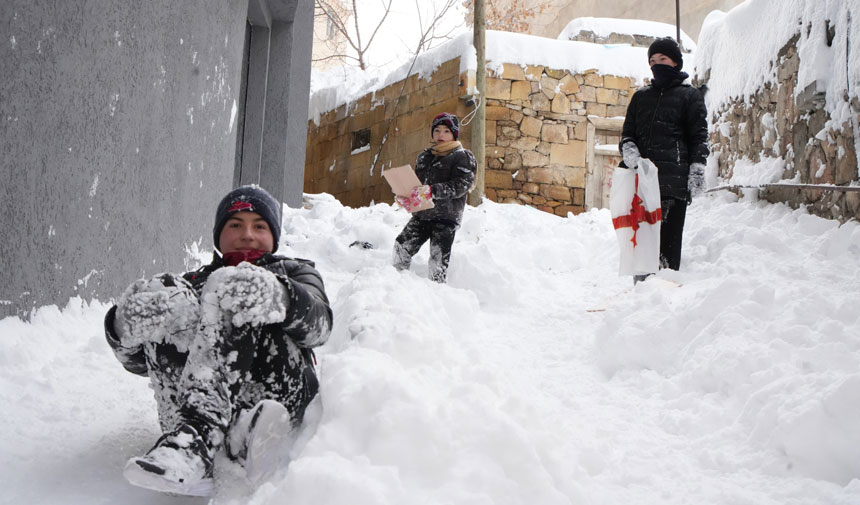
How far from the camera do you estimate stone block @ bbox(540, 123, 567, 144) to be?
1104 cm

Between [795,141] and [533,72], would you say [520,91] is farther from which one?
[795,141]

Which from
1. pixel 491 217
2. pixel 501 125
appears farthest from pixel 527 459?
pixel 501 125

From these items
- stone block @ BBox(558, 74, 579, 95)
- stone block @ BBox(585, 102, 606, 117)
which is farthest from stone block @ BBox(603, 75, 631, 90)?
stone block @ BBox(558, 74, 579, 95)

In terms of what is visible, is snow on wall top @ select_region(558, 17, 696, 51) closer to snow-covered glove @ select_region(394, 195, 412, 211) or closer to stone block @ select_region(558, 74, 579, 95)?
stone block @ select_region(558, 74, 579, 95)

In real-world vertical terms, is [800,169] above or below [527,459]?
above

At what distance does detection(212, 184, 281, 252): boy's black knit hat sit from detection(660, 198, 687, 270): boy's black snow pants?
3205 millimetres

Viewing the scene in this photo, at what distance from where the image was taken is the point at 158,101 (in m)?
3.53

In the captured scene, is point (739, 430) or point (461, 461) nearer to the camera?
point (461, 461)

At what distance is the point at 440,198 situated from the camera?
4.91 metres

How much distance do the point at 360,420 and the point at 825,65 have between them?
4867 mm

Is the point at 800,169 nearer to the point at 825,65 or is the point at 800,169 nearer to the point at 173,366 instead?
the point at 825,65

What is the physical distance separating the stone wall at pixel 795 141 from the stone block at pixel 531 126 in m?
4.43

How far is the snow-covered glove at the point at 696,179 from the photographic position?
4.52 m

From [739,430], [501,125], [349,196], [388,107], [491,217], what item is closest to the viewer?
[739,430]
